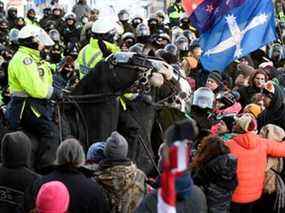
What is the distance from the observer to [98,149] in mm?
7145

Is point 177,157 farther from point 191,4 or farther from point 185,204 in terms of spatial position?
point 191,4

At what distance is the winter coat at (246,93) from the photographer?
36.5 ft

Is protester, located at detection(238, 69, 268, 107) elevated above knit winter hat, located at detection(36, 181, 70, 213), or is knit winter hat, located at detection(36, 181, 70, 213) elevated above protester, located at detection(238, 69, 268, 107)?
protester, located at detection(238, 69, 268, 107)

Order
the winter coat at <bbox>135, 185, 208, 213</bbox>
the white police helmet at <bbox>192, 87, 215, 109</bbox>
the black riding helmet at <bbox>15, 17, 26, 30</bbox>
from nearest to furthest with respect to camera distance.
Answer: the winter coat at <bbox>135, 185, 208, 213</bbox>, the white police helmet at <bbox>192, 87, 215, 109</bbox>, the black riding helmet at <bbox>15, 17, 26, 30</bbox>

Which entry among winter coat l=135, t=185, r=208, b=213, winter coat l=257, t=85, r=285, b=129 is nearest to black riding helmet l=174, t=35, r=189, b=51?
winter coat l=257, t=85, r=285, b=129

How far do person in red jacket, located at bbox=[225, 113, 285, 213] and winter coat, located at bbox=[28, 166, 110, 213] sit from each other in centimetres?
175

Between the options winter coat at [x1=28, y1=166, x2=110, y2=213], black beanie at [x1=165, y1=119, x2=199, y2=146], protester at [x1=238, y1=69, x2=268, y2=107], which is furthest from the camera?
protester at [x1=238, y1=69, x2=268, y2=107]

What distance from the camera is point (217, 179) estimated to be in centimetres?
675

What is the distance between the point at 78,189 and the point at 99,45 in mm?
3581

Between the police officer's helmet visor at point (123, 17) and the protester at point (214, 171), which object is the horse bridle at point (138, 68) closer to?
the protester at point (214, 171)

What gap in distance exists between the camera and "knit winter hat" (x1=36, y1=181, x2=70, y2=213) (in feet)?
17.9

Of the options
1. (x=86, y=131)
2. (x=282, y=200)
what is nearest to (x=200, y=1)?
(x=86, y=131)

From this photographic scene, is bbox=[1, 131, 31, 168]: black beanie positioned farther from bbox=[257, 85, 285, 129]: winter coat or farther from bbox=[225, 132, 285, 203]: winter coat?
bbox=[257, 85, 285, 129]: winter coat

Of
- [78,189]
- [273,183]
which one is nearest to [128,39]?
[273,183]
